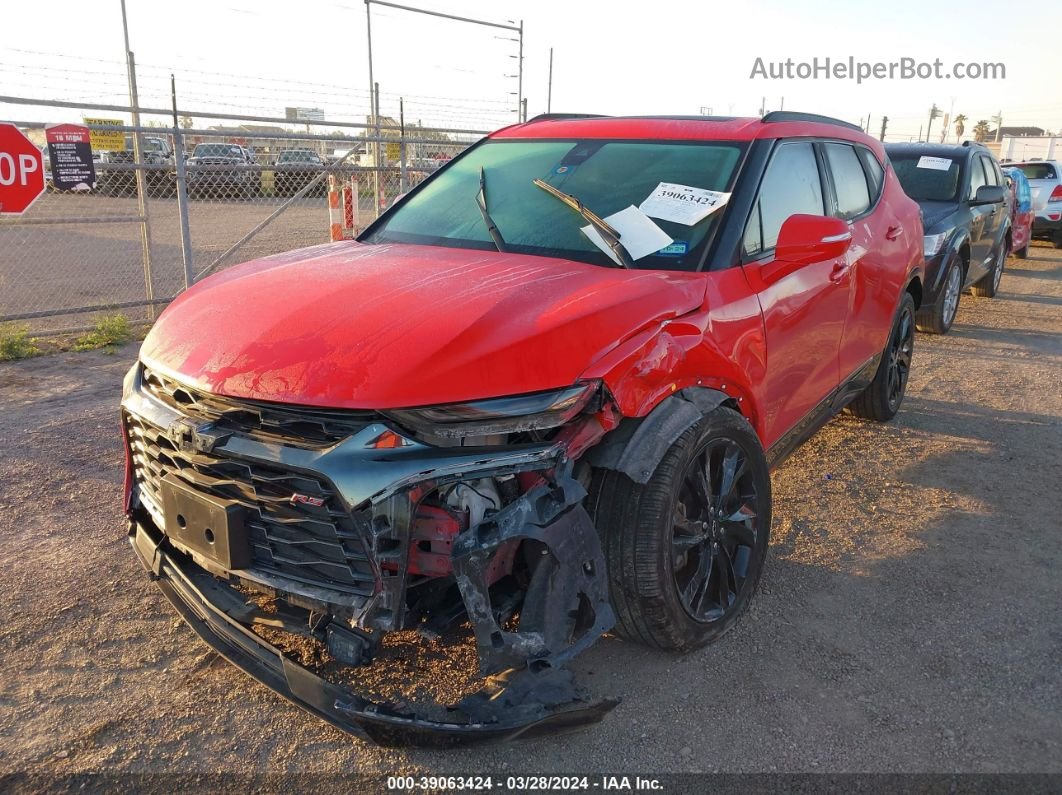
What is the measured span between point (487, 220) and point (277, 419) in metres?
1.60

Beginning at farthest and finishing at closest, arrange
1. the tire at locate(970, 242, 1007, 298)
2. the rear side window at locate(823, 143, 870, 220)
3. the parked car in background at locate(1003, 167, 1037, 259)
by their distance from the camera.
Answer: the parked car in background at locate(1003, 167, 1037, 259) < the tire at locate(970, 242, 1007, 298) < the rear side window at locate(823, 143, 870, 220)

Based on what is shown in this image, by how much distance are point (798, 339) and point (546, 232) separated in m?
1.22

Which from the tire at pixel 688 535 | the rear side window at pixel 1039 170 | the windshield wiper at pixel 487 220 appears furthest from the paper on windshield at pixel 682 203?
the rear side window at pixel 1039 170

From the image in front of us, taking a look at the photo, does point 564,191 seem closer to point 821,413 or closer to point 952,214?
point 821,413

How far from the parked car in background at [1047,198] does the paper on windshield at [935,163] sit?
24.5 feet

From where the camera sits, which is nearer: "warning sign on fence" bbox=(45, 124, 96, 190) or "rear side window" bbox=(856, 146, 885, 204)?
"rear side window" bbox=(856, 146, 885, 204)

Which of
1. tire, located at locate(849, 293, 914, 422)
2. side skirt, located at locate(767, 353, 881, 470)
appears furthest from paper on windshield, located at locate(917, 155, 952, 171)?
side skirt, located at locate(767, 353, 881, 470)

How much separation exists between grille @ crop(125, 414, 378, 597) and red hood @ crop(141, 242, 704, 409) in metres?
0.22

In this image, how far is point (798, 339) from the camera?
3.69 m

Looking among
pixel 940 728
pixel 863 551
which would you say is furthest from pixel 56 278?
pixel 940 728

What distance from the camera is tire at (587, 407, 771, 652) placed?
8.64 feet

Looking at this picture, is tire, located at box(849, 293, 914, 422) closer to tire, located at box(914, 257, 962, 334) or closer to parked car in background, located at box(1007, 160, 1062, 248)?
tire, located at box(914, 257, 962, 334)

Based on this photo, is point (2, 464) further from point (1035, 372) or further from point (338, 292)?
point (1035, 372)

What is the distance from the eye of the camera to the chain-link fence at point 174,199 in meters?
8.32
